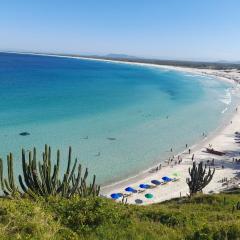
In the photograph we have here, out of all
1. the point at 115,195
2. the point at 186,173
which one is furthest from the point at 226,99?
the point at 115,195

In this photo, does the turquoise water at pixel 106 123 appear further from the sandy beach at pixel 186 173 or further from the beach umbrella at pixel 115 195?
the beach umbrella at pixel 115 195

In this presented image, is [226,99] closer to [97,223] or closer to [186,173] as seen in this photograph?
[186,173]

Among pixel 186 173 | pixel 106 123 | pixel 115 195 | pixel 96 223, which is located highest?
pixel 96 223

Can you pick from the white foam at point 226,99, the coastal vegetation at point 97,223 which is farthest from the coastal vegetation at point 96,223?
the white foam at point 226,99

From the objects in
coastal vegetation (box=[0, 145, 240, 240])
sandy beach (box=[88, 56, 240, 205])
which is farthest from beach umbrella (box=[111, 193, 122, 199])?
coastal vegetation (box=[0, 145, 240, 240])

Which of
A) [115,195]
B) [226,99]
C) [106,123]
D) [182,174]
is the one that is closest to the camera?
[115,195]

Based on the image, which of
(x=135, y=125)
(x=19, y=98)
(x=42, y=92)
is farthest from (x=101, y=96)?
(x=135, y=125)

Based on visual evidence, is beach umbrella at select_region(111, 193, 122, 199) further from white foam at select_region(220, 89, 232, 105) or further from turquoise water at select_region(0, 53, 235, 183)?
white foam at select_region(220, 89, 232, 105)

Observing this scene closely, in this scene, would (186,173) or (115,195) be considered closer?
(115,195)

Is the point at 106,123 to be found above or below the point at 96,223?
below

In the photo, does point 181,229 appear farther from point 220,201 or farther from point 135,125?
Answer: point 135,125

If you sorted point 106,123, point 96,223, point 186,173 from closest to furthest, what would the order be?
point 96,223 → point 186,173 → point 106,123
